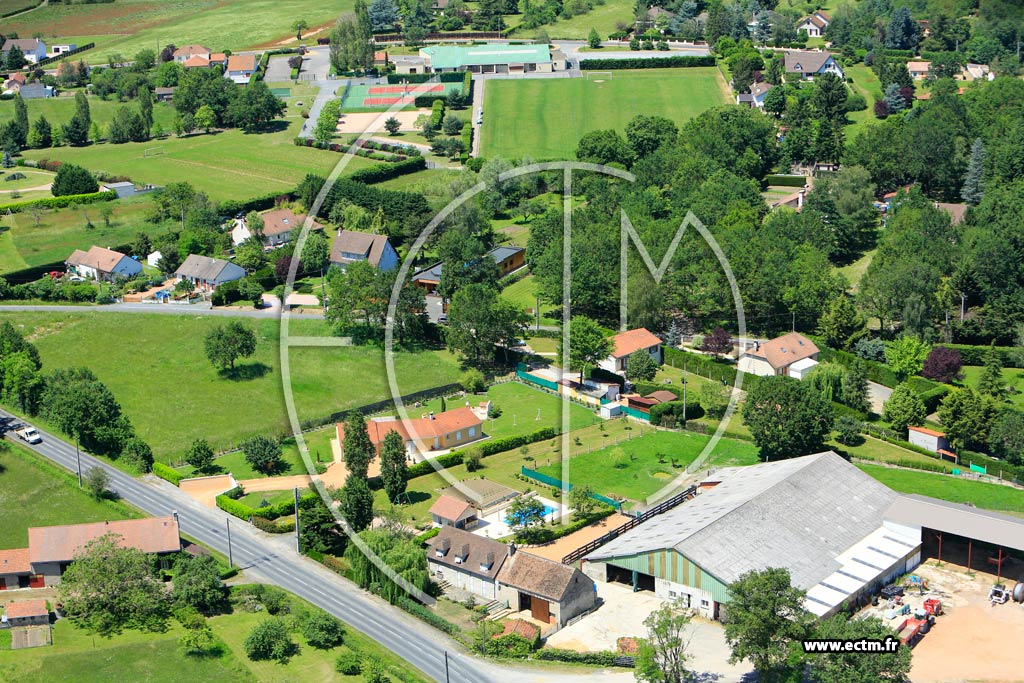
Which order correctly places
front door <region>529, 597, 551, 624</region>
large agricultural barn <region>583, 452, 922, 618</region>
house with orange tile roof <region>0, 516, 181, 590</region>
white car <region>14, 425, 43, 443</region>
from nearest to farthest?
large agricultural barn <region>583, 452, 922, 618</region> < front door <region>529, 597, 551, 624</region> < house with orange tile roof <region>0, 516, 181, 590</region> < white car <region>14, 425, 43, 443</region>

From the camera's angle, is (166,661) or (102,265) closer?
(166,661)

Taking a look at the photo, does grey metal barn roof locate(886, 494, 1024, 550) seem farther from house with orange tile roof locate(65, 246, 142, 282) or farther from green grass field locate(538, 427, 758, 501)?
house with orange tile roof locate(65, 246, 142, 282)

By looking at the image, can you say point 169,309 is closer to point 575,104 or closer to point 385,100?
point 385,100

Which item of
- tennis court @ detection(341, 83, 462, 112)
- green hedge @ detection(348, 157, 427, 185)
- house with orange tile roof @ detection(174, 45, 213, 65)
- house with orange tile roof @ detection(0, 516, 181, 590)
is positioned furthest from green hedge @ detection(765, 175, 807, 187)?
house with orange tile roof @ detection(174, 45, 213, 65)

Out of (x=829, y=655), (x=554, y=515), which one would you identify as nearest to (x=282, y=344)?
(x=554, y=515)

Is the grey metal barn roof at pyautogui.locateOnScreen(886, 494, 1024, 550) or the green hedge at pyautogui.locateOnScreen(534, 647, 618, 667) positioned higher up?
the grey metal barn roof at pyautogui.locateOnScreen(886, 494, 1024, 550)

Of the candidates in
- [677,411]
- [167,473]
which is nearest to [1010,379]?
[677,411]
